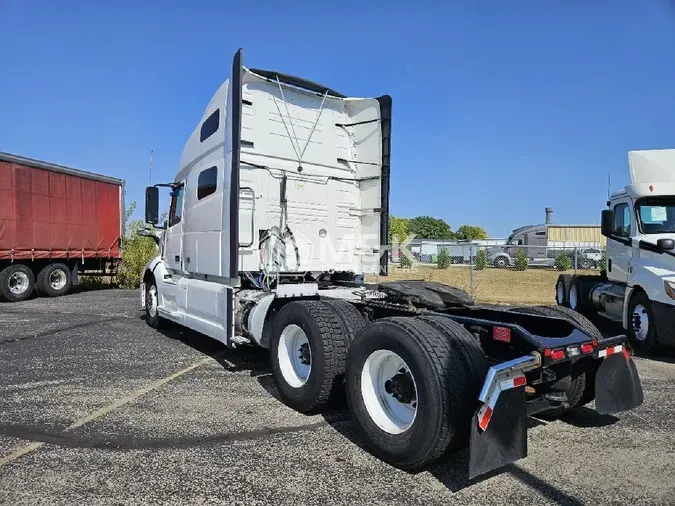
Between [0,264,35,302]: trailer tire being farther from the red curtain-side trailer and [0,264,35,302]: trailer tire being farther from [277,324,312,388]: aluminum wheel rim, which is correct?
[277,324,312,388]: aluminum wheel rim

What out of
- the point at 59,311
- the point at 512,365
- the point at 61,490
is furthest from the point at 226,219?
the point at 59,311

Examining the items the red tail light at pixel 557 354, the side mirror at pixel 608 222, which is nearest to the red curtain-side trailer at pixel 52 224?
the side mirror at pixel 608 222

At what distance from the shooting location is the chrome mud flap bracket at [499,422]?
3.07 meters

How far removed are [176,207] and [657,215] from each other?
759 cm

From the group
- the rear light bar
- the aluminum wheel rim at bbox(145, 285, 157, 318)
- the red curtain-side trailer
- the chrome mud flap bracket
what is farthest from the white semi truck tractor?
the red curtain-side trailer

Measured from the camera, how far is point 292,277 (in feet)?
22.9

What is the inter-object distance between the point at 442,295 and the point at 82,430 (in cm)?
346

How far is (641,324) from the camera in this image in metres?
7.81

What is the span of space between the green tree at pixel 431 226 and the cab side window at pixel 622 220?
95.1 metres

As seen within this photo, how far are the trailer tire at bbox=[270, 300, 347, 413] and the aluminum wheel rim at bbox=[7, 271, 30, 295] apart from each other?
12.5 meters

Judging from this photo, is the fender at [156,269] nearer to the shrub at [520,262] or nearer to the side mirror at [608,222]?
the side mirror at [608,222]

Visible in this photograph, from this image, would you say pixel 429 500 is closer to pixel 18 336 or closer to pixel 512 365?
pixel 512 365

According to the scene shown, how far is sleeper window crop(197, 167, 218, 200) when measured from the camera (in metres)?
6.68

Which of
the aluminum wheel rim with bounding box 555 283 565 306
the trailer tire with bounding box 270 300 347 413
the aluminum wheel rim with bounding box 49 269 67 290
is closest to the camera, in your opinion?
the trailer tire with bounding box 270 300 347 413
